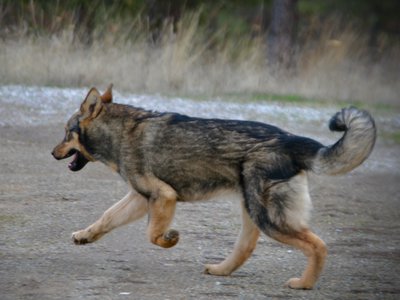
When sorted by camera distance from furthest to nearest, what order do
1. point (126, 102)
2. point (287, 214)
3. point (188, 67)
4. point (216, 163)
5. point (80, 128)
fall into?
point (188, 67) < point (126, 102) < point (80, 128) < point (216, 163) < point (287, 214)

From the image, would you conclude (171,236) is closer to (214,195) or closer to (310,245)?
(214,195)

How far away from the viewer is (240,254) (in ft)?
20.5

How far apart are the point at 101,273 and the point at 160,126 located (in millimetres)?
1202

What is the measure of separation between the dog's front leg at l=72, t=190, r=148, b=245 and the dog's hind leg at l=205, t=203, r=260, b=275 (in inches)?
26.4

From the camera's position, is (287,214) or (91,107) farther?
(91,107)

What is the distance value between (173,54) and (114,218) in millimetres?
10446

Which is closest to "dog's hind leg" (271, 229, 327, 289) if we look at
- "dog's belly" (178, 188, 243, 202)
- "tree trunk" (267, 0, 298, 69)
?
"dog's belly" (178, 188, 243, 202)

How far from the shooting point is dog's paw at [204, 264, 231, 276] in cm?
622

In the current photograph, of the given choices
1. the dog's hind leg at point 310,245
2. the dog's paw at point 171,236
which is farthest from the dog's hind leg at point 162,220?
the dog's hind leg at point 310,245

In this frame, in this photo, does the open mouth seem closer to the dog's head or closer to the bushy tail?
the dog's head

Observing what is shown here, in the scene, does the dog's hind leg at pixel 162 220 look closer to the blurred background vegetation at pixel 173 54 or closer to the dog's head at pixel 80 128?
the dog's head at pixel 80 128

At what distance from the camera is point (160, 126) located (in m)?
6.45

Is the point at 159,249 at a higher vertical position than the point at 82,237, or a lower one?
lower

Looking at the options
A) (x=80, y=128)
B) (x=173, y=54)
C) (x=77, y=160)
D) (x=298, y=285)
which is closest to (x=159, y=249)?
(x=77, y=160)
